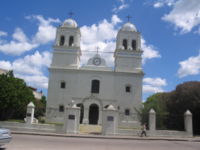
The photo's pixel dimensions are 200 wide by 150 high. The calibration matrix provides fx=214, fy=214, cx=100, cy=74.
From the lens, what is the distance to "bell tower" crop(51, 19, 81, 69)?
35938 millimetres

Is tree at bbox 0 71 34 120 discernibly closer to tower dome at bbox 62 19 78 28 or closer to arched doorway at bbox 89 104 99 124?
arched doorway at bbox 89 104 99 124

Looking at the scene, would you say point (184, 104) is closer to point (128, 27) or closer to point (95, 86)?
point (95, 86)

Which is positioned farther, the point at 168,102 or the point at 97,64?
the point at 97,64

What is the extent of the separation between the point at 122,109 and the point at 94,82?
250 inches

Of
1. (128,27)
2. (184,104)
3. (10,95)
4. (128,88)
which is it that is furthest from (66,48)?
(184,104)

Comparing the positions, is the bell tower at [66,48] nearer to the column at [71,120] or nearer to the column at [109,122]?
the column at [71,120]

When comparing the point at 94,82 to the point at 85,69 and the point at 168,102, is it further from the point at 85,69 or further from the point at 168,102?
the point at 168,102

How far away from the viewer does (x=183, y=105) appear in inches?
990

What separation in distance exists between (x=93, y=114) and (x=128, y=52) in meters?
11.9

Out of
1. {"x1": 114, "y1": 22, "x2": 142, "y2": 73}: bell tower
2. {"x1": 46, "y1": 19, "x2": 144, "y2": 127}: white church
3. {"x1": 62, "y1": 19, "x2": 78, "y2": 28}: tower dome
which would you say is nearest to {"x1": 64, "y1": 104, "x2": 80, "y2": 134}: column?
{"x1": 46, "y1": 19, "x2": 144, "y2": 127}: white church

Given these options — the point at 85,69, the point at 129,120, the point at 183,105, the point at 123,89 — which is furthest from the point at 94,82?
the point at 183,105

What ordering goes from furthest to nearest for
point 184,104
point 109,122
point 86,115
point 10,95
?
point 86,115 → point 10,95 → point 184,104 → point 109,122

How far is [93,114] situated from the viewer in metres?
34.2

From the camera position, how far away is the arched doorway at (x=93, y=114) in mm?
33797
